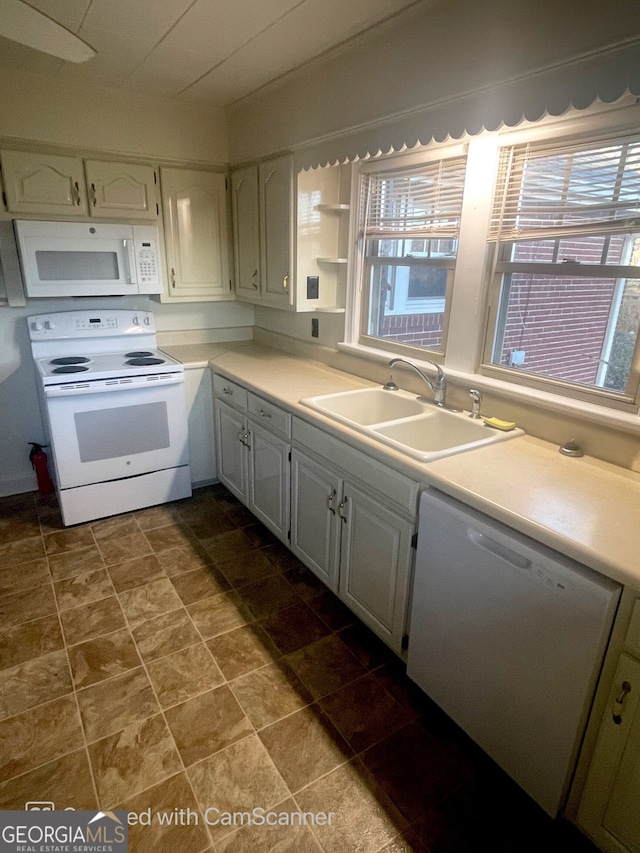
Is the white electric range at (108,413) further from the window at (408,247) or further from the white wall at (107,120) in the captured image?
the window at (408,247)

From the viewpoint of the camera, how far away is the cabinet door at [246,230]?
3.01 metres

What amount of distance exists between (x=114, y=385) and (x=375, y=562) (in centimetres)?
171

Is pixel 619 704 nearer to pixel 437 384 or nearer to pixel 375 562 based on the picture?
pixel 375 562

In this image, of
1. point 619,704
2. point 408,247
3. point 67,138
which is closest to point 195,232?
point 67,138

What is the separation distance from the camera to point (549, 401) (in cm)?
181

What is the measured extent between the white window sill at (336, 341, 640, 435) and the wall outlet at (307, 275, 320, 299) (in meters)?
0.72

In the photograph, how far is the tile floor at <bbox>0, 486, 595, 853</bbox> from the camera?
142 centimetres

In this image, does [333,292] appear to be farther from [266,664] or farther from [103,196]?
[266,664]

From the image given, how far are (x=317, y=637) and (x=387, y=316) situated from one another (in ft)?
5.30

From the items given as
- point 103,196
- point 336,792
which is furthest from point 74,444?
point 336,792

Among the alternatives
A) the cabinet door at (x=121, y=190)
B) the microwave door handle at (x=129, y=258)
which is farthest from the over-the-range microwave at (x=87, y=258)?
the cabinet door at (x=121, y=190)

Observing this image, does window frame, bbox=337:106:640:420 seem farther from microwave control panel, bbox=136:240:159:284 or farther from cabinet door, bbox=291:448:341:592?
microwave control panel, bbox=136:240:159:284

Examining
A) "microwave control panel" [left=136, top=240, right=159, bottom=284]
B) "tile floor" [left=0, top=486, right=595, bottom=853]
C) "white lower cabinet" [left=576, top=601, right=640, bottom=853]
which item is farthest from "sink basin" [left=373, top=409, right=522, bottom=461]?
"microwave control panel" [left=136, top=240, right=159, bottom=284]

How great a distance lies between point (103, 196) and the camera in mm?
2898
